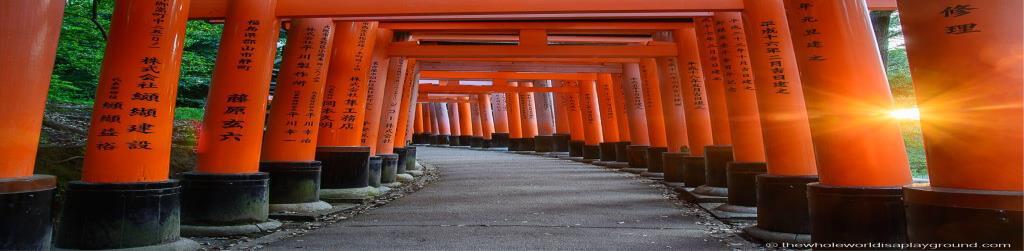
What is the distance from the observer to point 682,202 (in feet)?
31.0

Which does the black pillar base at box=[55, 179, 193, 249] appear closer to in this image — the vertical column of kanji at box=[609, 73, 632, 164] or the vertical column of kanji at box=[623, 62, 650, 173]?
the vertical column of kanji at box=[623, 62, 650, 173]

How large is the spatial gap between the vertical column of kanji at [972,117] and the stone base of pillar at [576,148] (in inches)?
778

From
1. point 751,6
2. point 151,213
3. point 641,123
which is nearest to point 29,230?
point 151,213

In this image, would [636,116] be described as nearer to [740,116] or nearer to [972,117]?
[740,116]

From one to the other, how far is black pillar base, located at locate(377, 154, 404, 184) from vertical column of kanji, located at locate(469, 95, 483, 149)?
839 inches

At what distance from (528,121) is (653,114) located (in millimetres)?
13745

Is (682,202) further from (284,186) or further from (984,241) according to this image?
(984,241)

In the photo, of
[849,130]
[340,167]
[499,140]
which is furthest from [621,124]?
[499,140]

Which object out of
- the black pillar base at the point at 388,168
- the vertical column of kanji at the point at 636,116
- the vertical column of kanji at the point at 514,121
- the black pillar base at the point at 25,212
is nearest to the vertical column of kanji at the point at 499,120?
the vertical column of kanji at the point at 514,121

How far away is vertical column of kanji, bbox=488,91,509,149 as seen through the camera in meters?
31.7

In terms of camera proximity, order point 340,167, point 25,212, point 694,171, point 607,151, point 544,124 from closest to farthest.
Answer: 1. point 25,212
2. point 340,167
3. point 694,171
4. point 607,151
5. point 544,124

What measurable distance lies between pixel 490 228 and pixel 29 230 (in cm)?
377

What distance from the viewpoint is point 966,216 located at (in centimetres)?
290

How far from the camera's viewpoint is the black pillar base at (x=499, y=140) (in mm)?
32344
